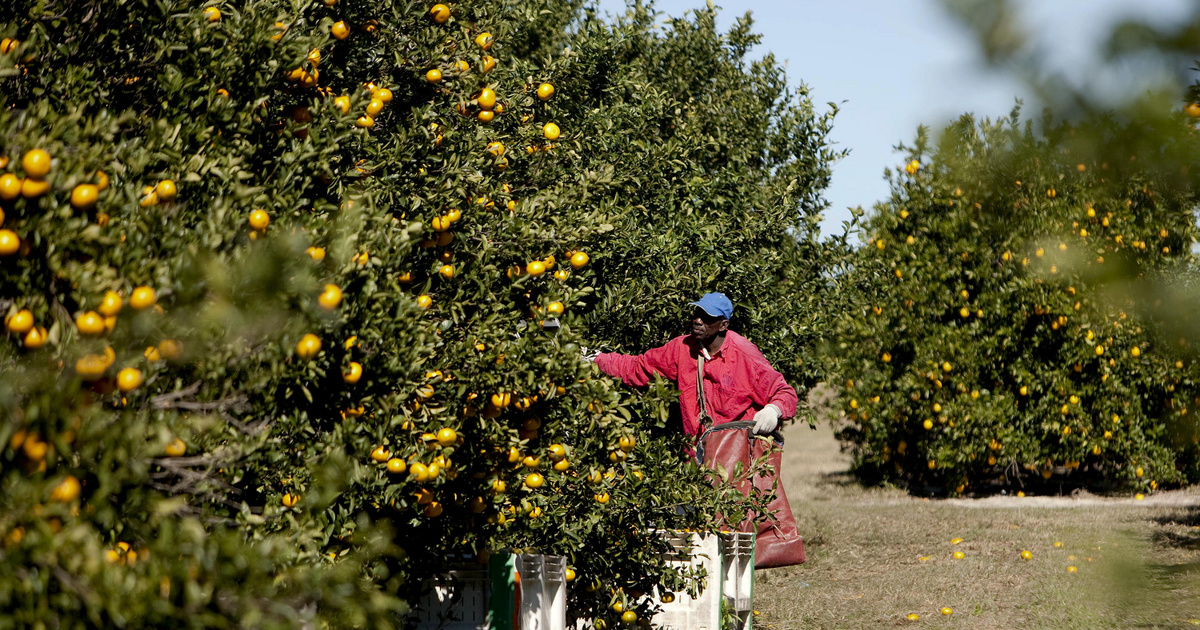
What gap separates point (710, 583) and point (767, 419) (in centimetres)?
133

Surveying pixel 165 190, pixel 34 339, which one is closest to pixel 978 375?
pixel 165 190

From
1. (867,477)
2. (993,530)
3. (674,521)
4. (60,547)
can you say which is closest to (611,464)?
(674,521)

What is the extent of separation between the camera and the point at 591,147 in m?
6.43

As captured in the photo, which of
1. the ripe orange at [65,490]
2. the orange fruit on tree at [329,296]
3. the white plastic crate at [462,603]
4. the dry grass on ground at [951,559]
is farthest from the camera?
the dry grass on ground at [951,559]

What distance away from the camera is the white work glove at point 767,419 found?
587cm

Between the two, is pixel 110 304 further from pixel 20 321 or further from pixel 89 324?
pixel 20 321

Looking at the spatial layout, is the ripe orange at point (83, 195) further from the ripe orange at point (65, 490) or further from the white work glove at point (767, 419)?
the white work glove at point (767, 419)

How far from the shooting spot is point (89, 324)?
7.11 ft

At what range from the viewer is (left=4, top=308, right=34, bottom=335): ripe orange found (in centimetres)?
212

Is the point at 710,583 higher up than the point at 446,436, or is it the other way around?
the point at 446,436

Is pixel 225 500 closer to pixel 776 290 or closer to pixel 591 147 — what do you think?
pixel 591 147

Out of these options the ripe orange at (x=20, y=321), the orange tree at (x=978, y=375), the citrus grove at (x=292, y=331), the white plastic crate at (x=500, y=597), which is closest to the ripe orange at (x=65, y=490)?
the citrus grove at (x=292, y=331)

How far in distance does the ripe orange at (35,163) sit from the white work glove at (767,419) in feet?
14.3

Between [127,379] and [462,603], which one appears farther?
[462,603]
